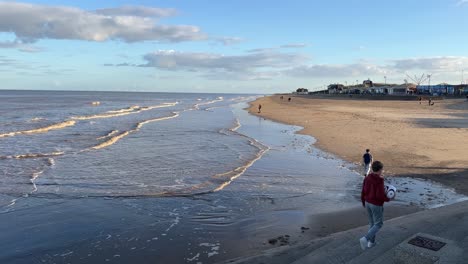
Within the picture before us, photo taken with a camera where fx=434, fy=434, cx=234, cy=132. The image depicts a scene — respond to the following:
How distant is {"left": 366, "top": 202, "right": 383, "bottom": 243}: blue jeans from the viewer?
21.8 feet

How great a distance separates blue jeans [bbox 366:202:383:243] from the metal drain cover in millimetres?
515

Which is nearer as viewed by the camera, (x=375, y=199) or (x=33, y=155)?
(x=375, y=199)

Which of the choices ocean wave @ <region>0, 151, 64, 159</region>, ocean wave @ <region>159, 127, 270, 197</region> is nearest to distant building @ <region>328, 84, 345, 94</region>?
ocean wave @ <region>0, 151, 64, 159</region>

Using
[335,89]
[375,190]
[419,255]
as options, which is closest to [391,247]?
[419,255]

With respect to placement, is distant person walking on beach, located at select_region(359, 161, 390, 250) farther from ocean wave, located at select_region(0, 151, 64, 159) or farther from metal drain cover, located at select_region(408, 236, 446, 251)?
ocean wave, located at select_region(0, 151, 64, 159)

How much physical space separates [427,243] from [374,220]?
822 millimetres

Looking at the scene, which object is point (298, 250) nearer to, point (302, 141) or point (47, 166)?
point (47, 166)

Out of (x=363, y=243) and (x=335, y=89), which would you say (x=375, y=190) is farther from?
(x=335, y=89)

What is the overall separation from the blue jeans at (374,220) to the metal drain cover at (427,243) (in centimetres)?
51

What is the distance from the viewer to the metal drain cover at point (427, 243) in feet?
→ 20.4

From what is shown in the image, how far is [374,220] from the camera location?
6836 mm

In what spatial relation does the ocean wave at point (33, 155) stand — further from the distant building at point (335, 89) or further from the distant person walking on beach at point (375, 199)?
the distant building at point (335, 89)

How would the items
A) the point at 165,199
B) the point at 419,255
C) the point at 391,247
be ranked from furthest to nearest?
1. the point at 165,199
2. the point at 391,247
3. the point at 419,255

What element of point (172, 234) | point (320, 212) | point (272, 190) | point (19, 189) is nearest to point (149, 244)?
point (172, 234)
